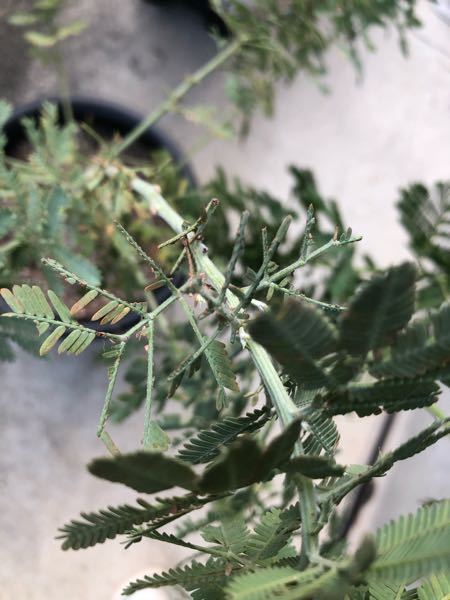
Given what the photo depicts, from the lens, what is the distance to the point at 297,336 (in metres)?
0.20

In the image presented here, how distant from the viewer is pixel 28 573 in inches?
36.1

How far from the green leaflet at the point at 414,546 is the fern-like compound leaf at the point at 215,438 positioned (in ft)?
0.29

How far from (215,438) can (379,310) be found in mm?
121

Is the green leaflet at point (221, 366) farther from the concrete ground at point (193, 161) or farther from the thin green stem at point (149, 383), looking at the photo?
the concrete ground at point (193, 161)

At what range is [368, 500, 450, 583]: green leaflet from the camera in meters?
0.19

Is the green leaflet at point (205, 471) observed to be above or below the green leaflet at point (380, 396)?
below

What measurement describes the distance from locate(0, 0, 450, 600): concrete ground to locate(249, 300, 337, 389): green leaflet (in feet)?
2.34

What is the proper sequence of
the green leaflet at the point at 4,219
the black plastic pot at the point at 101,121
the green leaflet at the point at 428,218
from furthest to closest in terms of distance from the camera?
the black plastic pot at the point at 101,121 < the green leaflet at the point at 428,218 < the green leaflet at the point at 4,219

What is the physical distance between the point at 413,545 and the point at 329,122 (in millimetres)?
1071

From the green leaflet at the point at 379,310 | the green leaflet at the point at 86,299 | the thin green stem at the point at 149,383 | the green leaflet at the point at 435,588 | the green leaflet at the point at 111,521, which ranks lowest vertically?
the green leaflet at the point at 435,588

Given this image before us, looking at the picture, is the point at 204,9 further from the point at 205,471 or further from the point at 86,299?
the point at 205,471

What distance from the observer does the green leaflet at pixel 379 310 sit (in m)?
0.18

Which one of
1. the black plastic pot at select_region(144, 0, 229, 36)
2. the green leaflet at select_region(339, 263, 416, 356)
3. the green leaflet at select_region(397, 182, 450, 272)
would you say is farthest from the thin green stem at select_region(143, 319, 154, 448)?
the black plastic pot at select_region(144, 0, 229, 36)

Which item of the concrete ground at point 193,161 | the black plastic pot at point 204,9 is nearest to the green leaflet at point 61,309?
the concrete ground at point 193,161
